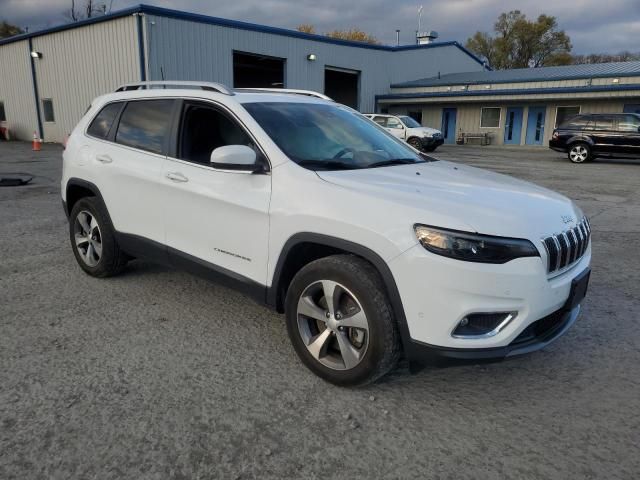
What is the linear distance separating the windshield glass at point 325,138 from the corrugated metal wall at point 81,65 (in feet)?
61.7

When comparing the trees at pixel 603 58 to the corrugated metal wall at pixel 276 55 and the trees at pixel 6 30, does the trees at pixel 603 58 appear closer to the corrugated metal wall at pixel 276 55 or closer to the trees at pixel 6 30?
the corrugated metal wall at pixel 276 55

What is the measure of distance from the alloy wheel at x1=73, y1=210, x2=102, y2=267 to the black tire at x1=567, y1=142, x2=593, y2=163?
1900cm

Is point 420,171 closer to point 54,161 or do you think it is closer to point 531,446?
point 531,446

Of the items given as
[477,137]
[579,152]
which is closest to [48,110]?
[477,137]

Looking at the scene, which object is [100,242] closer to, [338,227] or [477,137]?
[338,227]

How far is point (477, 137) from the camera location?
3256cm

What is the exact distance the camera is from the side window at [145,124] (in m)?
4.09

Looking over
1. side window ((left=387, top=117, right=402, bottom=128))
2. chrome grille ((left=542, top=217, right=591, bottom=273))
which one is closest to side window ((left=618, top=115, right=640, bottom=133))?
side window ((left=387, top=117, right=402, bottom=128))

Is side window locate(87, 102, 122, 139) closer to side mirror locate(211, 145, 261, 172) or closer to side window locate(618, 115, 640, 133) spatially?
side mirror locate(211, 145, 261, 172)

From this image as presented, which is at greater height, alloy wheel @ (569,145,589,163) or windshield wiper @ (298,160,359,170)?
windshield wiper @ (298,160,359,170)

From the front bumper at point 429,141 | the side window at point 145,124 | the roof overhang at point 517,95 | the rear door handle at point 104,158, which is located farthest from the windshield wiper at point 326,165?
the roof overhang at point 517,95

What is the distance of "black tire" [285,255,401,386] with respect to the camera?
2760 millimetres

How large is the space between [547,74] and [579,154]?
15.1 meters

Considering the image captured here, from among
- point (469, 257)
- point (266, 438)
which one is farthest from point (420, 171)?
point (266, 438)
